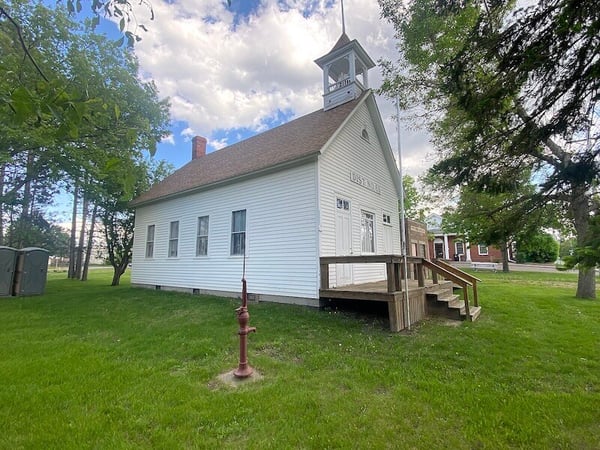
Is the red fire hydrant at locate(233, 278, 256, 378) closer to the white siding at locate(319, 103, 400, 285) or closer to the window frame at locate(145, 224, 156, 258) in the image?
the white siding at locate(319, 103, 400, 285)

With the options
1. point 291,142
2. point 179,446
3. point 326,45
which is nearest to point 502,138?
point 179,446

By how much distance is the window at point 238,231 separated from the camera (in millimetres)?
10055

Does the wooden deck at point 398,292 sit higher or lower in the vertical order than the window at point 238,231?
lower

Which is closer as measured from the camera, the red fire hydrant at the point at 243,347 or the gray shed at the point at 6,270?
the red fire hydrant at the point at 243,347

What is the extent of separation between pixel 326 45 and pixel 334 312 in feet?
34.3

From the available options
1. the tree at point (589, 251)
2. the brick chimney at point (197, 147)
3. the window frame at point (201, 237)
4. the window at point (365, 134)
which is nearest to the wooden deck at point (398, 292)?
the tree at point (589, 251)

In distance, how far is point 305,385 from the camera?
3.88 metres

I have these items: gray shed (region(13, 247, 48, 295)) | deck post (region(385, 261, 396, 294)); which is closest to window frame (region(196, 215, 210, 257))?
deck post (region(385, 261, 396, 294))

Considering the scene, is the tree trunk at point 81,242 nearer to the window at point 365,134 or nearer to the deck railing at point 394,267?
the window at point 365,134

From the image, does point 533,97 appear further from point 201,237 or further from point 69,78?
point 69,78

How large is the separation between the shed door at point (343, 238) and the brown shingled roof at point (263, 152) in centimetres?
206

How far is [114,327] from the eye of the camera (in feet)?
23.0

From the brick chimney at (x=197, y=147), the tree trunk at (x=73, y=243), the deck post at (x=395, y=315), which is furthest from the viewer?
the tree trunk at (x=73, y=243)

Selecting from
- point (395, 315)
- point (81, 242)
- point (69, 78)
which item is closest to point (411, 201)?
point (395, 315)
